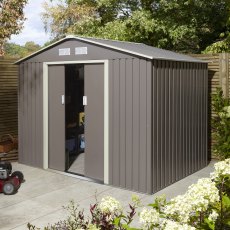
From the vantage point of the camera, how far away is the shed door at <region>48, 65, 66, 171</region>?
9.45 metres

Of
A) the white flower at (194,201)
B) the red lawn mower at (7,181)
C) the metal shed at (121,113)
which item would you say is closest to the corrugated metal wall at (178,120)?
the metal shed at (121,113)

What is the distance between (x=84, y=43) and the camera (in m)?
8.73

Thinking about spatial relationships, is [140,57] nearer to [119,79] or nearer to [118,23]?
[119,79]

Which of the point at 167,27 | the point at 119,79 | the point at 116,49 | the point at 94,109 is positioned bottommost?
the point at 94,109

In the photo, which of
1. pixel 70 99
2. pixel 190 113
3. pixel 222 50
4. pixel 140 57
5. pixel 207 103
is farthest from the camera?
pixel 222 50

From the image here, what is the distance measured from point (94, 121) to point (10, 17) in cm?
1267

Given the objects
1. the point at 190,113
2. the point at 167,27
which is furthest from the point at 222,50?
the point at 190,113

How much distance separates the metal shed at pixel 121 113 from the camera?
800 cm

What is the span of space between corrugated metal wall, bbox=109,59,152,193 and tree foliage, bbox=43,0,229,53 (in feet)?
26.3

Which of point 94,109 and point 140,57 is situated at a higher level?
point 140,57

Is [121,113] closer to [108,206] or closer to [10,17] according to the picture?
[108,206]

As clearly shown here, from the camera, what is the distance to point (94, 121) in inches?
348

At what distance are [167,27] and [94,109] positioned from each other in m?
9.24

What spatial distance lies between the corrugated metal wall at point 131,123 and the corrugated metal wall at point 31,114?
2.32 metres
